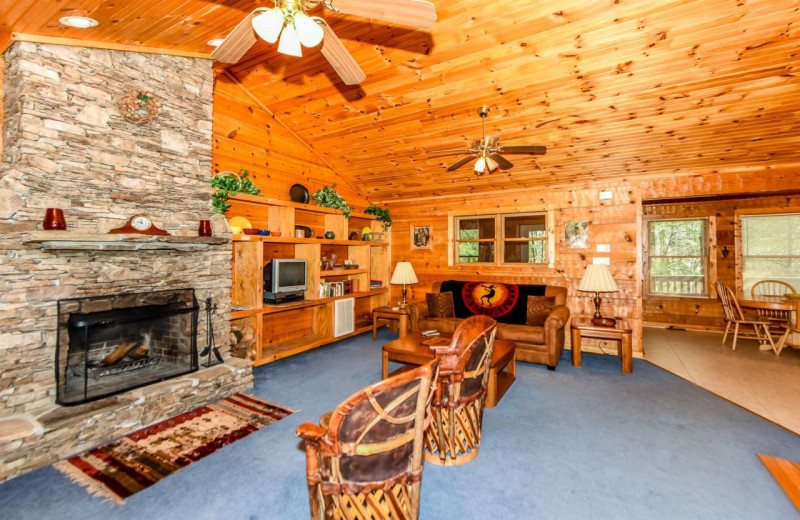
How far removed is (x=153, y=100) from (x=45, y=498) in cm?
299

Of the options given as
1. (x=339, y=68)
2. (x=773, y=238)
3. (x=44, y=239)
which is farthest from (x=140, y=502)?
(x=773, y=238)

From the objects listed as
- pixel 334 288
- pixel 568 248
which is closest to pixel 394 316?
pixel 334 288

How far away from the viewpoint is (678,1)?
8.23 ft

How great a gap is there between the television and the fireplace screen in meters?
1.16

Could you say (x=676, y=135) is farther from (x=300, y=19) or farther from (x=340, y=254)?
(x=340, y=254)

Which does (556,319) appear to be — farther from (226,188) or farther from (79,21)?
(79,21)

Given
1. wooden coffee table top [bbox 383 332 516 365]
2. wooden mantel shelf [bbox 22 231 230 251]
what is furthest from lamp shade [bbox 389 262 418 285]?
wooden mantel shelf [bbox 22 231 230 251]

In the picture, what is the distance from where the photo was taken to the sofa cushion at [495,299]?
4.86 metres

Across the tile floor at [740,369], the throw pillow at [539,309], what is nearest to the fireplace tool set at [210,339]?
the throw pillow at [539,309]

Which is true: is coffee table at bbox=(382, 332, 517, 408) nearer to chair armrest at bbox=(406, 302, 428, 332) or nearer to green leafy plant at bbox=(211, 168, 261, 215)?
chair armrest at bbox=(406, 302, 428, 332)

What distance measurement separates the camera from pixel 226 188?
380 centimetres

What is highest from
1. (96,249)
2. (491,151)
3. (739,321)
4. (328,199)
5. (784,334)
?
(491,151)

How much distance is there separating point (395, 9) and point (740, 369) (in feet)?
17.5

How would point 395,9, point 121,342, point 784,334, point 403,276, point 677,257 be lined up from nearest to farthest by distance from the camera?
point 395,9, point 121,342, point 784,334, point 403,276, point 677,257
